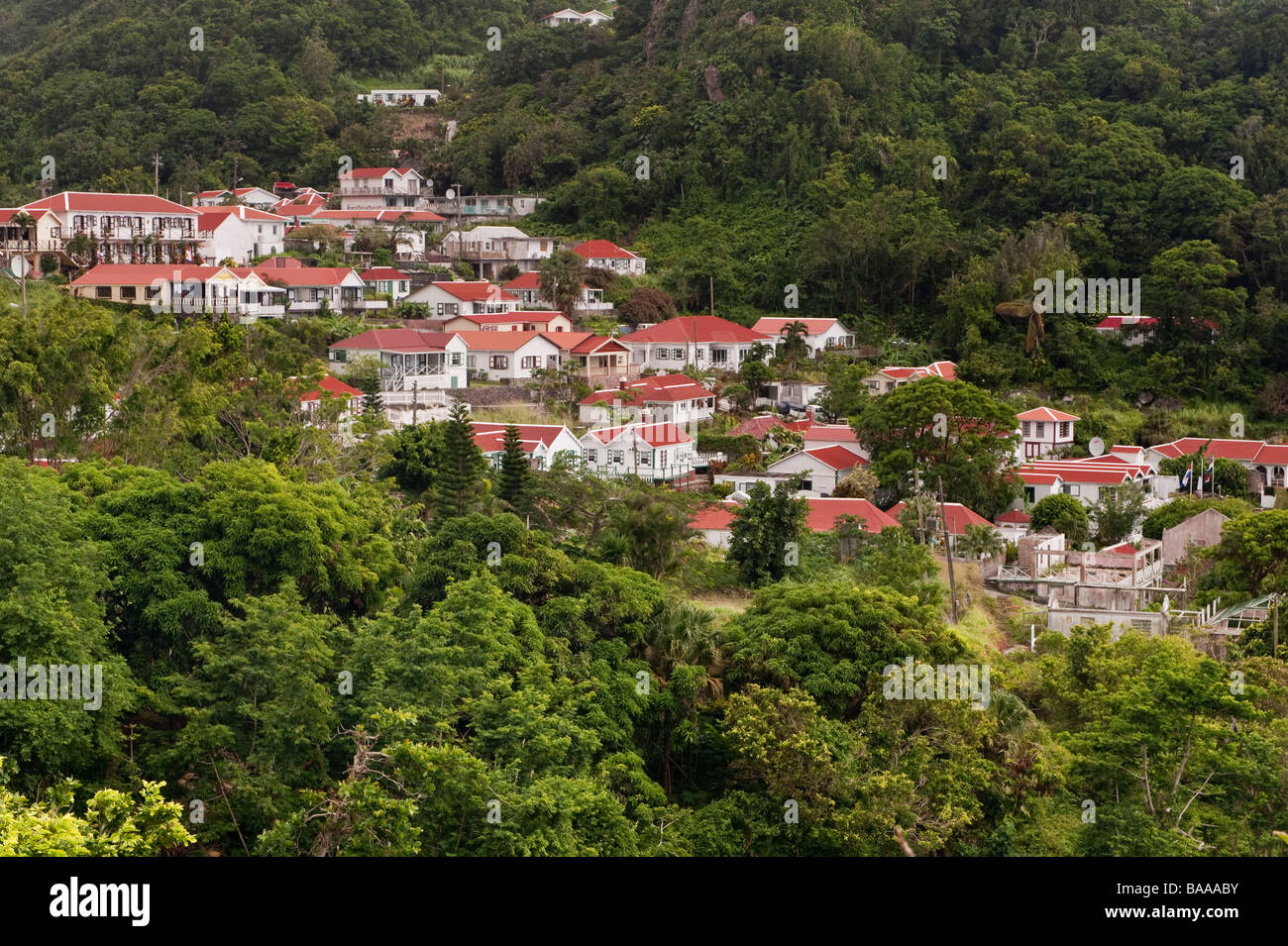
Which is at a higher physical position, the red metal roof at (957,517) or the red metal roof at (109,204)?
the red metal roof at (109,204)

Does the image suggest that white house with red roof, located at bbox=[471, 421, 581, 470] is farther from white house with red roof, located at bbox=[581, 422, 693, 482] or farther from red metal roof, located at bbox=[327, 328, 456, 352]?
red metal roof, located at bbox=[327, 328, 456, 352]

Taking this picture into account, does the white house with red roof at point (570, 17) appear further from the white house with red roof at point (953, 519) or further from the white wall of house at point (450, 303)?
the white house with red roof at point (953, 519)

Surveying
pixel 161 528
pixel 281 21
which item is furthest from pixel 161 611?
pixel 281 21

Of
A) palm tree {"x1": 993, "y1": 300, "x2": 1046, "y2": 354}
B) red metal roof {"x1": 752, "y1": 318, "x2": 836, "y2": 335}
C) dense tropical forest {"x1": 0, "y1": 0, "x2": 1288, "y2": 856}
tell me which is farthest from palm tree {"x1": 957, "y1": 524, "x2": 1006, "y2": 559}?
red metal roof {"x1": 752, "y1": 318, "x2": 836, "y2": 335}

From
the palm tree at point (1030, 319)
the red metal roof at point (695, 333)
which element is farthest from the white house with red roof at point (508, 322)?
the palm tree at point (1030, 319)

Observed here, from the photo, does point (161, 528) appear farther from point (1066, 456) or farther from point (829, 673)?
point (1066, 456)

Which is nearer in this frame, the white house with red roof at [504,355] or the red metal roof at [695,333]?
the white house with red roof at [504,355]
